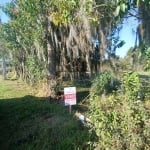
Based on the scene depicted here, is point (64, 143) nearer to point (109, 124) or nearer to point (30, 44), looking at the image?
point (109, 124)

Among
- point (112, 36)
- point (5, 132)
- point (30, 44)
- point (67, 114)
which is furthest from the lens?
point (30, 44)

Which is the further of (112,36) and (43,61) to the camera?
(43,61)

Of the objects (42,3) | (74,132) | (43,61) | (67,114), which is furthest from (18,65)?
(74,132)

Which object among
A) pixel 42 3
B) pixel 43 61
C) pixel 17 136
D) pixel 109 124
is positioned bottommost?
pixel 17 136

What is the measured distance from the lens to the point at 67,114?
1559 centimetres

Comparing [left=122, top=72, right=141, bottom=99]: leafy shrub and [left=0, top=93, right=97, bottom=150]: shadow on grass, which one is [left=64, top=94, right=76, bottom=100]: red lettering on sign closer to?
[left=0, top=93, right=97, bottom=150]: shadow on grass

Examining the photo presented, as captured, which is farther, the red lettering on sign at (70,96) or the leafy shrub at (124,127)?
the red lettering on sign at (70,96)

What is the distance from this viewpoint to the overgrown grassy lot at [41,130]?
1095 cm

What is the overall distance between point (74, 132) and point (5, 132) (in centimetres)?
276

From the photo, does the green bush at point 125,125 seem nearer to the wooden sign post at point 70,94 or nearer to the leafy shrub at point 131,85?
the leafy shrub at point 131,85

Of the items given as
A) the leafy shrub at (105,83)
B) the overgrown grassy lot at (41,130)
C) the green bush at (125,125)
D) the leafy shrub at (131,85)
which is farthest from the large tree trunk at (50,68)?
the green bush at (125,125)

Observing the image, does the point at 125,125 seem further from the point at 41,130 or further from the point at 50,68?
the point at 50,68

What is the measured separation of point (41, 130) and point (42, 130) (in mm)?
46

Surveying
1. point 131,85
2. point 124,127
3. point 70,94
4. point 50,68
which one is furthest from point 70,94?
point 50,68
